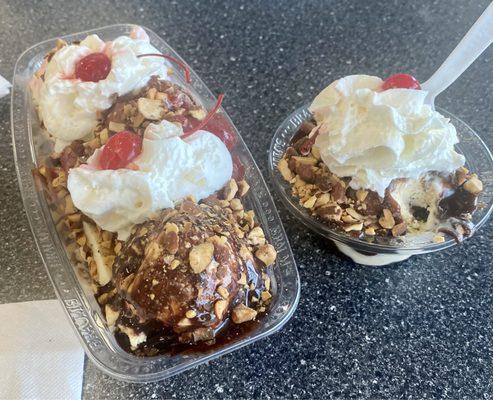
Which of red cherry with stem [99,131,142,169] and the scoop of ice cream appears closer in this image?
the scoop of ice cream

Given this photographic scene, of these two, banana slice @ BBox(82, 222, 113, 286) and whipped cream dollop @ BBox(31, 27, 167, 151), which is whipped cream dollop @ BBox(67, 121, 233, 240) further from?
whipped cream dollop @ BBox(31, 27, 167, 151)

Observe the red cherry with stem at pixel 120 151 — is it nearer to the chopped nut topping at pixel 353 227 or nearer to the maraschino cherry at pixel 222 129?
the maraschino cherry at pixel 222 129

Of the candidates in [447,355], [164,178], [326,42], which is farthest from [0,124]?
[447,355]

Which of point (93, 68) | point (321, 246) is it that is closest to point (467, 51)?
point (321, 246)

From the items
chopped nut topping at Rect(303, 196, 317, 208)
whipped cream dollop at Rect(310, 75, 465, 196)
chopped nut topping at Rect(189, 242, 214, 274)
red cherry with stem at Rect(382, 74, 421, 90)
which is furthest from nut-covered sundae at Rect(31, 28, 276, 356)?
red cherry with stem at Rect(382, 74, 421, 90)

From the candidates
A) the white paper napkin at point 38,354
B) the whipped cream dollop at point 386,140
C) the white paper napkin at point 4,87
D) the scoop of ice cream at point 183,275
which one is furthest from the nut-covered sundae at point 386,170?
the white paper napkin at point 4,87

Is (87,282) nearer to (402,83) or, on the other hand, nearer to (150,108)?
(150,108)

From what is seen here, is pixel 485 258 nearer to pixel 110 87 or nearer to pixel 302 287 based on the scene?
pixel 302 287
